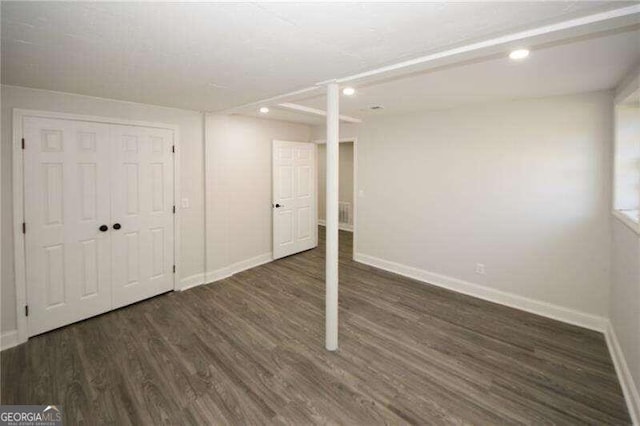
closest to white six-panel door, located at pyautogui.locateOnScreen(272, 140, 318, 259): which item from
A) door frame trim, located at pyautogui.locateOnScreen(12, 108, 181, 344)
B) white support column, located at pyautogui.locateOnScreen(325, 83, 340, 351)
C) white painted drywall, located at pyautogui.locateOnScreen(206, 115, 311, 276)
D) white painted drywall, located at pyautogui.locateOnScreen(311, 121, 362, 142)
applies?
white painted drywall, located at pyautogui.locateOnScreen(206, 115, 311, 276)

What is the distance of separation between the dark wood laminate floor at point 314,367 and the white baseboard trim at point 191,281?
0.39m

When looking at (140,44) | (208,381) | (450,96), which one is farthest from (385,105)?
(208,381)

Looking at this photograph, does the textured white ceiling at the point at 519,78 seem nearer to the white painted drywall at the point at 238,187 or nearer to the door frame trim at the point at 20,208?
the white painted drywall at the point at 238,187

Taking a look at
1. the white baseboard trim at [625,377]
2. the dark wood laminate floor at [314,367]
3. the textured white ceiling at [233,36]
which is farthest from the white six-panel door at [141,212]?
the white baseboard trim at [625,377]

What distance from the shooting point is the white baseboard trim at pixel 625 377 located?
1.97m

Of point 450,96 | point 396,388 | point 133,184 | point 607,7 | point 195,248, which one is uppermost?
point 450,96

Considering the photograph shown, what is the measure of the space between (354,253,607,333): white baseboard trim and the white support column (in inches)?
85.9

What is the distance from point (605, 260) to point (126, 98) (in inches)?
209

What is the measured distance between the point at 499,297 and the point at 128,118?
4921mm

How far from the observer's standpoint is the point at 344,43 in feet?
6.13

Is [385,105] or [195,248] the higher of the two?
[385,105]

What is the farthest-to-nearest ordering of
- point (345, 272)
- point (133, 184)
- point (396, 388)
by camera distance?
point (345, 272)
point (133, 184)
point (396, 388)

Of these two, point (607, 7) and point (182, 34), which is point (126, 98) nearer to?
point (182, 34)

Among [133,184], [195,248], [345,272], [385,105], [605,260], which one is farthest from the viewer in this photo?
[345,272]
